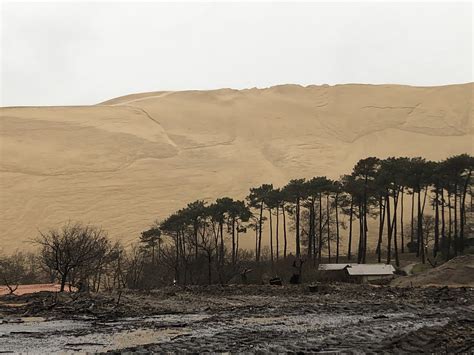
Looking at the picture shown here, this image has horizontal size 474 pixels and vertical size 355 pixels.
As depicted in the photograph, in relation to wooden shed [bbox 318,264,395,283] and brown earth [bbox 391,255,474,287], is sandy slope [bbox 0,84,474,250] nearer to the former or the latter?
wooden shed [bbox 318,264,395,283]

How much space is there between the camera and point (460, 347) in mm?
12258

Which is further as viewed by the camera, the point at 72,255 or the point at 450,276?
the point at 450,276

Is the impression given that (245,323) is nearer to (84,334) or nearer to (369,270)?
(84,334)

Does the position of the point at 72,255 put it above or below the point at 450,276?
above

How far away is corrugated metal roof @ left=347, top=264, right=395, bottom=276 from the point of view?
151ft

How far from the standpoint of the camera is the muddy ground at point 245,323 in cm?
1355

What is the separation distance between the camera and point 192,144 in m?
122

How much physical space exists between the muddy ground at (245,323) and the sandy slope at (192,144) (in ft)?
185

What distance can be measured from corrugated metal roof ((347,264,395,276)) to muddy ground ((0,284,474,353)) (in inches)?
501

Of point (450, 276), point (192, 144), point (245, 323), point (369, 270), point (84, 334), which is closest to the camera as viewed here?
point (84, 334)

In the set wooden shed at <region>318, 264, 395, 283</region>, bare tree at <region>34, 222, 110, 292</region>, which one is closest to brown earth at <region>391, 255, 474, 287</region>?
wooden shed at <region>318, 264, 395, 283</region>

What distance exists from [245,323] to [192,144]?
104 metres

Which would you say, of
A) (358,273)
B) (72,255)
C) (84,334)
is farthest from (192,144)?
(84,334)

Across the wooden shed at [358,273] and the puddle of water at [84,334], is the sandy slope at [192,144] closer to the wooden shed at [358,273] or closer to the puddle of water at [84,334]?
the wooden shed at [358,273]
